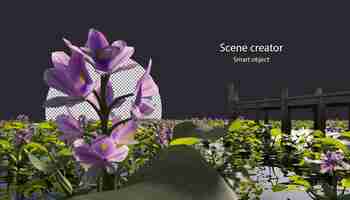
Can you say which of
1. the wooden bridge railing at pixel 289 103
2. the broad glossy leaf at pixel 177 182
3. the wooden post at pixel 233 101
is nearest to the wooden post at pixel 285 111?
the wooden bridge railing at pixel 289 103

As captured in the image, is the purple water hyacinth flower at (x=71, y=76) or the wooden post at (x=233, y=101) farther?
the wooden post at (x=233, y=101)

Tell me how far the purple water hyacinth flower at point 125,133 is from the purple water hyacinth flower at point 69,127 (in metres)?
0.04

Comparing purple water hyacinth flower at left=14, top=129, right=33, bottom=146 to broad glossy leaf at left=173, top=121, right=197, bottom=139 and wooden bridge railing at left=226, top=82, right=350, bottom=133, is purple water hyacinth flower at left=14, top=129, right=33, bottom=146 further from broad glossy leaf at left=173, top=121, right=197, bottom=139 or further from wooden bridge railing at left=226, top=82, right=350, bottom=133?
wooden bridge railing at left=226, top=82, right=350, bottom=133

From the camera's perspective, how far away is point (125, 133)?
43 centimetres

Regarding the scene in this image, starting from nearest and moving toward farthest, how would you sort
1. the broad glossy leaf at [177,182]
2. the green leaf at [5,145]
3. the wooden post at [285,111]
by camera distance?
the broad glossy leaf at [177,182], the green leaf at [5,145], the wooden post at [285,111]

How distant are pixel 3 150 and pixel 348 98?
2.53 meters

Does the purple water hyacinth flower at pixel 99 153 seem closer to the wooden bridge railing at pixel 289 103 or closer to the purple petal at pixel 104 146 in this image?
the purple petal at pixel 104 146

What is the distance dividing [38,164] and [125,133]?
4.2 inches

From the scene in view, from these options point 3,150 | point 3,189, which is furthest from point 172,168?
point 3,150

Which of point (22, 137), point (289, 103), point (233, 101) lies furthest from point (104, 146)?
point (233, 101)

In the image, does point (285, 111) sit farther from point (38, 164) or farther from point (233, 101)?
point (38, 164)

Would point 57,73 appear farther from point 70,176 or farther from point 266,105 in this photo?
point 266,105

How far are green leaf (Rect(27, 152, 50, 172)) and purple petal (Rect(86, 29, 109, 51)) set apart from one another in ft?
0.44

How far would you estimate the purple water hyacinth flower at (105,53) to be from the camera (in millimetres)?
418
